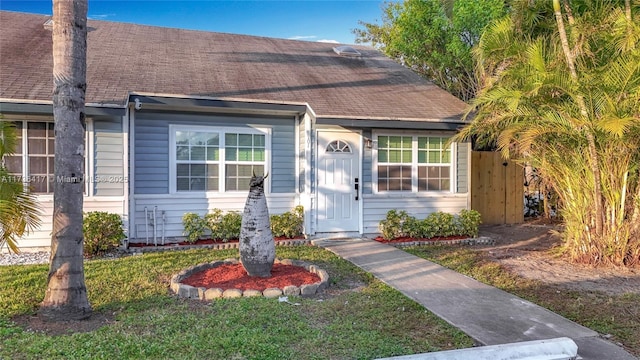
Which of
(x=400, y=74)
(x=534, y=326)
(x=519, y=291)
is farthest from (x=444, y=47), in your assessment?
(x=534, y=326)

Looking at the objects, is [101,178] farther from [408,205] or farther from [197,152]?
[408,205]

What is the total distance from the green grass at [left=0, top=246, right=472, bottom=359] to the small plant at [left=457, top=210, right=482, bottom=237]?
15.0 feet

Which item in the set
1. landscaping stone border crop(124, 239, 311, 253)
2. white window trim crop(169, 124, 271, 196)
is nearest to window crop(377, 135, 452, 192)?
landscaping stone border crop(124, 239, 311, 253)

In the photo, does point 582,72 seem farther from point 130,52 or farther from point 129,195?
point 130,52

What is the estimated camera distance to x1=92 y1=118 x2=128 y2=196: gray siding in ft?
25.8

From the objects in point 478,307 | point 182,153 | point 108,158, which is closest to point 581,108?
point 478,307

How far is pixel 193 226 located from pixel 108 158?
202cm

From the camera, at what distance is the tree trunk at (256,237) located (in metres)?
5.76

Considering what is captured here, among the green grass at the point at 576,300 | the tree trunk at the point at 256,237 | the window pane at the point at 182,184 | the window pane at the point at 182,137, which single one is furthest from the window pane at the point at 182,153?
the green grass at the point at 576,300

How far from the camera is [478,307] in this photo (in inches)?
196

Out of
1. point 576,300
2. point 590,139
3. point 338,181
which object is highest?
point 590,139

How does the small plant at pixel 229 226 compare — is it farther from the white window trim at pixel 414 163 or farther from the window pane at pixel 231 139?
the white window trim at pixel 414 163

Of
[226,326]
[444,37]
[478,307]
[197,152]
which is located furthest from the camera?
[444,37]

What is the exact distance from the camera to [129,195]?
8.23 m
